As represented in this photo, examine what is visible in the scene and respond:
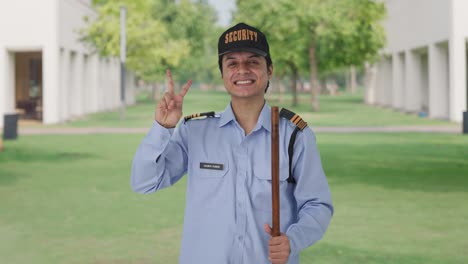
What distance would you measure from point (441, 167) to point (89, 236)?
361 inches

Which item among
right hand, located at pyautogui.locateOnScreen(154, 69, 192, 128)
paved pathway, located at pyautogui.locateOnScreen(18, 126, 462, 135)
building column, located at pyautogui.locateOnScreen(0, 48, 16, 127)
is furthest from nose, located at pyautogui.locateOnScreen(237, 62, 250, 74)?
building column, located at pyautogui.locateOnScreen(0, 48, 16, 127)

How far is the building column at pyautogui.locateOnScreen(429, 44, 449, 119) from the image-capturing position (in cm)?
3822

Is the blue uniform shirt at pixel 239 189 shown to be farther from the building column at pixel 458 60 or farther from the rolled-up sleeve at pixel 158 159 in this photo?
the building column at pixel 458 60

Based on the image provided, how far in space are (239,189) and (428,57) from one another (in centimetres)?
4197

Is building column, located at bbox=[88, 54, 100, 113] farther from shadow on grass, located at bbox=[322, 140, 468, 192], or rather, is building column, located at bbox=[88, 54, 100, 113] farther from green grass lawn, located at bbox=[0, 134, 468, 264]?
shadow on grass, located at bbox=[322, 140, 468, 192]

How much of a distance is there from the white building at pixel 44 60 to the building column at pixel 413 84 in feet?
58.2

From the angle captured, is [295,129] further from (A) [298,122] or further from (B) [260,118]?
(B) [260,118]

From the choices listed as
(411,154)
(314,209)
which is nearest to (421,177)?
(411,154)

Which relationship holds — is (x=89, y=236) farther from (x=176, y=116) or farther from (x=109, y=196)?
(x=176, y=116)

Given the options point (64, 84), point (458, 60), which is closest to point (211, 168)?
point (458, 60)

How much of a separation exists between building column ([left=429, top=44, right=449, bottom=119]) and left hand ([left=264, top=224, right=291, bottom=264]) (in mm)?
36101

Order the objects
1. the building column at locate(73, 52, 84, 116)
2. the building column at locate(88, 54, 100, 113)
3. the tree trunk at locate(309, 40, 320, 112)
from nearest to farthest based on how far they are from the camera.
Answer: the building column at locate(73, 52, 84, 116) → the tree trunk at locate(309, 40, 320, 112) → the building column at locate(88, 54, 100, 113)

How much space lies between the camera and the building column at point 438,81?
1505 inches

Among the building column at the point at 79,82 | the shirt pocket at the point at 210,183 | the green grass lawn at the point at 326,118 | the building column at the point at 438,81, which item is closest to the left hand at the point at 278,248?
the shirt pocket at the point at 210,183
